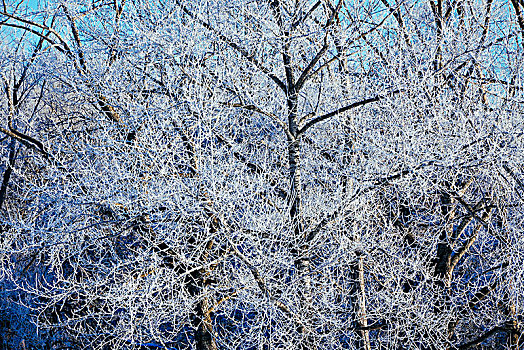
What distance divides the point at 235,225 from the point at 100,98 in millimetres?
3016

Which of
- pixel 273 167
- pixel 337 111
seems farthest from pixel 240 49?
pixel 273 167

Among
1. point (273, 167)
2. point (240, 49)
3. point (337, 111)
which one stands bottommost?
point (273, 167)

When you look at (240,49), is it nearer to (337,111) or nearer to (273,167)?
(337,111)

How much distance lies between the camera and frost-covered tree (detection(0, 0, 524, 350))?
5215mm

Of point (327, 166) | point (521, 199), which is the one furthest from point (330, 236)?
point (521, 199)

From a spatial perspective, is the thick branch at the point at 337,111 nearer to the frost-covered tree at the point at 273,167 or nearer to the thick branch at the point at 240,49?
the frost-covered tree at the point at 273,167

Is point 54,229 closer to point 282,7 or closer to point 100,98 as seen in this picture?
point 100,98

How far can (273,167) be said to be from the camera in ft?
21.5

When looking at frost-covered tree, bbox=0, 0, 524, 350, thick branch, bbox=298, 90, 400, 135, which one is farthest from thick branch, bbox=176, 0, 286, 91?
thick branch, bbox=298, 90, 400, 135

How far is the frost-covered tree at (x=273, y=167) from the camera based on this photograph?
5215 mm

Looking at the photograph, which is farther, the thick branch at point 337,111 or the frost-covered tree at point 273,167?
the thick branch at point 337,111

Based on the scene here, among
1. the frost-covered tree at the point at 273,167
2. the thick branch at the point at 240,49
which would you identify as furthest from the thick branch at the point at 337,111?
the thick branch at the point at 240,49

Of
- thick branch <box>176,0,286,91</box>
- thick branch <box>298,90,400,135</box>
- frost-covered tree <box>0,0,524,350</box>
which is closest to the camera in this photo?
frost-covered tree <box>0,0,524,350</box>

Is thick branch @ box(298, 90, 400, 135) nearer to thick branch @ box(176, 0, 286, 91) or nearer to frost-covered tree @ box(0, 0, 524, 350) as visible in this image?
frost-covered tree @ box(0, 0, 524, 350)
